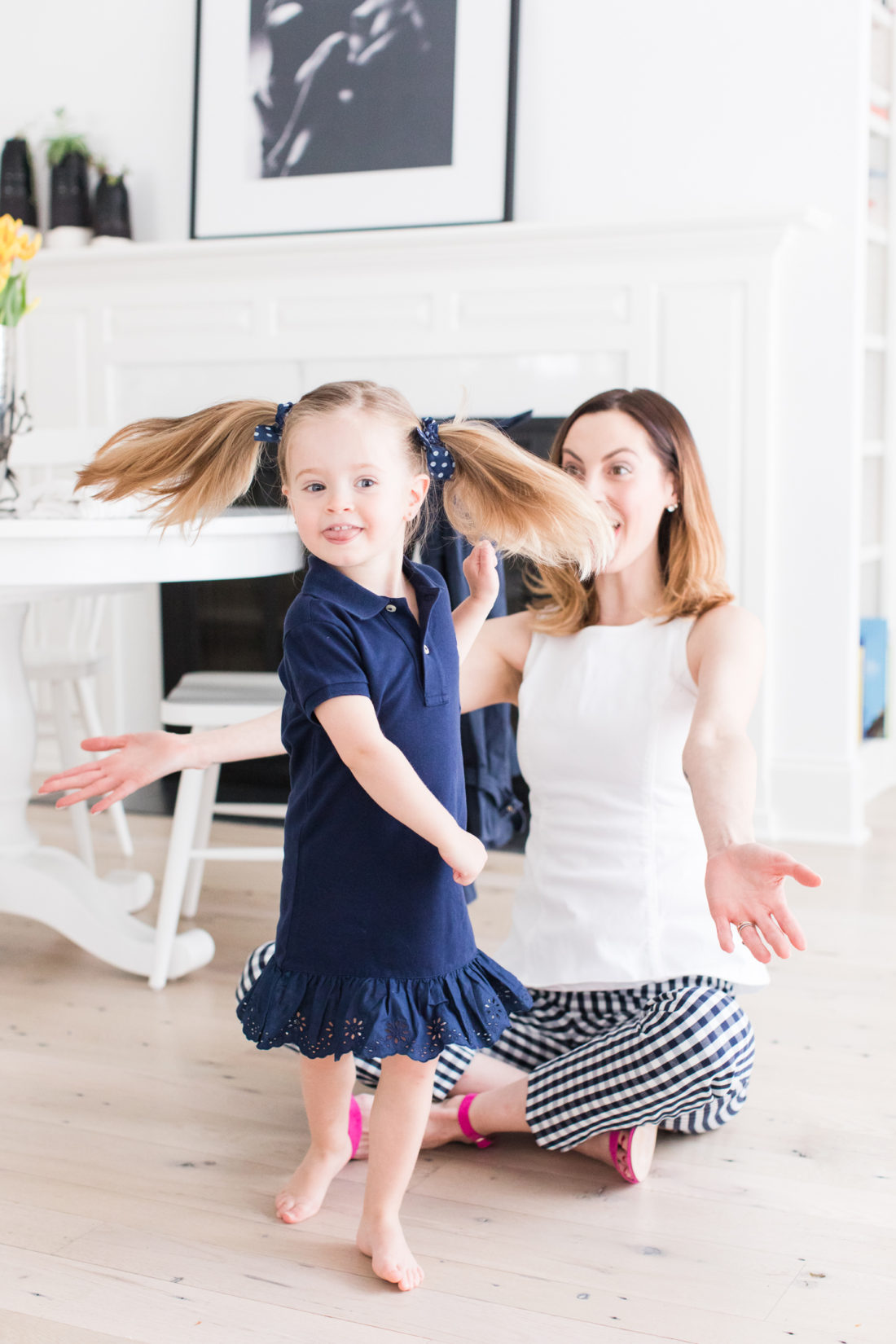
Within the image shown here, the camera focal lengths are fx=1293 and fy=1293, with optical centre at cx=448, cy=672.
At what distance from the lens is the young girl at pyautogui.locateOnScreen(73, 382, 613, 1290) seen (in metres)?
1.12

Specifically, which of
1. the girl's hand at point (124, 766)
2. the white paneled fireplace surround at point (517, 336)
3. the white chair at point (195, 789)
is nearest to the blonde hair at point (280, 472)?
the girl's hand at point (124, 766)

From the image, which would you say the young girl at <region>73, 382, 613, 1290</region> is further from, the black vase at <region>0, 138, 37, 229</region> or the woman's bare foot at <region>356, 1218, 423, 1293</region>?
the black vase at <region>0, 138, 37, 229</region>


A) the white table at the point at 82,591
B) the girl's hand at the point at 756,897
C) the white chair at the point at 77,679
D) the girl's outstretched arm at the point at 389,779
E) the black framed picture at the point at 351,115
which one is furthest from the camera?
the black framed picture at the point at 351,115

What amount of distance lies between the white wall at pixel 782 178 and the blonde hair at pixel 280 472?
72.4 inches

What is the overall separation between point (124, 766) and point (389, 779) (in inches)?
12.5

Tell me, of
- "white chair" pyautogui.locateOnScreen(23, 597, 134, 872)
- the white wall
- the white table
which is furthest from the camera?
the white wall

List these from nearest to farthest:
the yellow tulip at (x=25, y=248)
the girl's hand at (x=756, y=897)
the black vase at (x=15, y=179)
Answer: the girl's hand at (x=756, y=897)
the yellow tulip at (x=25, y=248)
the black vase at (x=15, y=179)

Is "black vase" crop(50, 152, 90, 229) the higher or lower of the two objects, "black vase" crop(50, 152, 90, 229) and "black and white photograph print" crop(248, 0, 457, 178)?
the lower

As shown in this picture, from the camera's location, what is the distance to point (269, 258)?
3.28 m

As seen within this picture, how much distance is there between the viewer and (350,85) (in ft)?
10.7

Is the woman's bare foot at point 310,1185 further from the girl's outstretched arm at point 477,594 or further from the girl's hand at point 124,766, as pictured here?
the girl's outstretched arm at point 477,594

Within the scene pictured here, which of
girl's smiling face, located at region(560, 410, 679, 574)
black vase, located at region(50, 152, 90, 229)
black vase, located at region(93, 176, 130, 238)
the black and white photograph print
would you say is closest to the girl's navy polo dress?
girl's smiling face, located at region(560, 410, 679, 574)

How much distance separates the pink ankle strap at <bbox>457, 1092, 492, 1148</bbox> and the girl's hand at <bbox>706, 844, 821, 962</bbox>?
577mm

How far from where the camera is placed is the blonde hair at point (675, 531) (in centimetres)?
156
